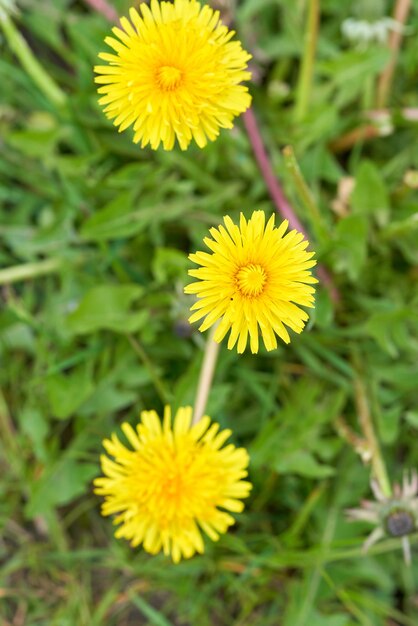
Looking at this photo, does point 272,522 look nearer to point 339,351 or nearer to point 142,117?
point 339,351

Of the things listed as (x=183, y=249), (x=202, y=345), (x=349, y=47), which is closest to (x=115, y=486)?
(x=202, y=345)

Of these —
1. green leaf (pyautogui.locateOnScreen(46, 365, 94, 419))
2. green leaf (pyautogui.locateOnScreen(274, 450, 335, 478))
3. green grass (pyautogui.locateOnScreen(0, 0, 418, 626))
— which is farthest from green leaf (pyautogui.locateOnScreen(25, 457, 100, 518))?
green leaf (pyautogui.locateOnScreen(274, 450, 335, 478))

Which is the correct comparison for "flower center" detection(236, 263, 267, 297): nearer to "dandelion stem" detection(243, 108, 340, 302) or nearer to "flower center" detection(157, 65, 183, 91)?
"flower center" detection(157, 65, 183, 91)

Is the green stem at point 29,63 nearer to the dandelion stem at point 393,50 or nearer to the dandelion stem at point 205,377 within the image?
the dandelion stem at point 205,377

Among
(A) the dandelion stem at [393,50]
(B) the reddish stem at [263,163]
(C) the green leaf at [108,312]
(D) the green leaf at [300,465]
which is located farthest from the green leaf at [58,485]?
(A) the dandelion stem at [393,50]

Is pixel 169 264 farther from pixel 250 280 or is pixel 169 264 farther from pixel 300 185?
pixel 250 280

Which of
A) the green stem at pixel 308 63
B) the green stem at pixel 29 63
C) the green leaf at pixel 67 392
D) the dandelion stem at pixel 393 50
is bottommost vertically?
the green leaf at pixel 67 392

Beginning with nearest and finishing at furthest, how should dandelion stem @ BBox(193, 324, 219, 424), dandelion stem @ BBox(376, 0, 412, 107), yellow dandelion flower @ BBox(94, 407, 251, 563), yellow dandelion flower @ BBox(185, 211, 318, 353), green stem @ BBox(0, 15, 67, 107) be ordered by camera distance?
yellow dandelion flower @ BBox(185, 211, 318, 353) → yellow dandelion flower @ BBox(94, 407, 251, 563) → dandelion stem @ BBox(193, 324, 219, 424) → green stem @ BBox(0, 15, 67, 107) → dandelion stem @ BBox(376, 0, 412, 107)
